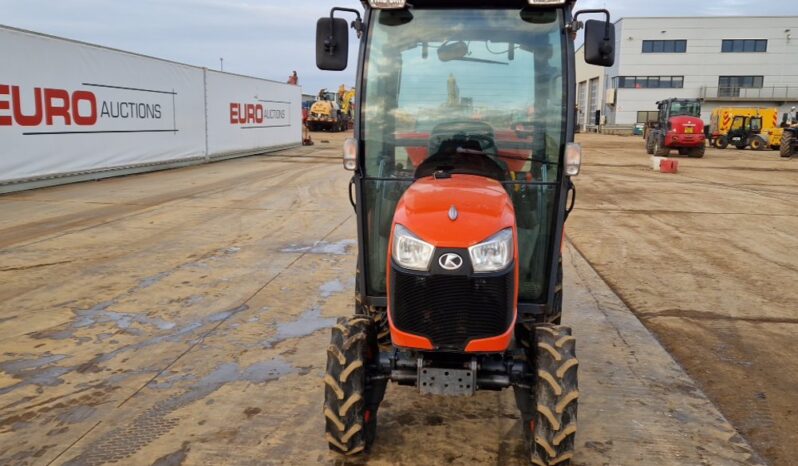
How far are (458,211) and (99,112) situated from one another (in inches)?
566

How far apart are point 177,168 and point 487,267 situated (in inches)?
711

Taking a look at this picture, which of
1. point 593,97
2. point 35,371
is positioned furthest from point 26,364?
point 593,97

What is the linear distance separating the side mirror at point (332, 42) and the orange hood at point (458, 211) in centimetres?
99

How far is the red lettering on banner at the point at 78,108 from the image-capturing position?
14.1 metres

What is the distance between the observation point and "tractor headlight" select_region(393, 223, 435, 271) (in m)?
2.96

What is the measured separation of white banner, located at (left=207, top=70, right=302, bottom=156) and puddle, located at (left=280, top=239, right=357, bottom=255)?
13.7m

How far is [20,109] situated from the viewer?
493 inches

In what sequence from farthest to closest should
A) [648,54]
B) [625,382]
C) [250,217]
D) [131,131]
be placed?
[648,54], [131,131], [250,217], [625,382]

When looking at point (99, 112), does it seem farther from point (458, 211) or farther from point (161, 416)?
point (458, 211)

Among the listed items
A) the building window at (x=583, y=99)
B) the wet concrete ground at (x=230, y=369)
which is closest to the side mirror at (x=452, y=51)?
the wet concrete ground at (x=230, y=369)

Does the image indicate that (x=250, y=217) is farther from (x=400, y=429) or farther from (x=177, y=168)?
(x=177, y=168)

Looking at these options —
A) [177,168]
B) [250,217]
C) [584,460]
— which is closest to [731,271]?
[584,460]

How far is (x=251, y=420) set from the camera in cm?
382

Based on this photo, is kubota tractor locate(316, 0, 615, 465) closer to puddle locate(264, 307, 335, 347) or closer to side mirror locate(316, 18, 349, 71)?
side mirror locate(316, 18, 349, 71)
